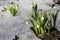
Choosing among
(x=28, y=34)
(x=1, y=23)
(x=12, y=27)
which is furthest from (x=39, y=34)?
→ (x=1, y=23)

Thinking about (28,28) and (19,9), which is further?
(19,9)

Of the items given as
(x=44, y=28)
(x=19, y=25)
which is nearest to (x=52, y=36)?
(x=44, y=28)

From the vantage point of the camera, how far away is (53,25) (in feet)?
10.3

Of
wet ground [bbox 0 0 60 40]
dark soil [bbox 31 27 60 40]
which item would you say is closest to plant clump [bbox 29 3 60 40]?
dark soil [bbox 31 27 60 40]

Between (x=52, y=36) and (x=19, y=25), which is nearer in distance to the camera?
(x=52, y=36)

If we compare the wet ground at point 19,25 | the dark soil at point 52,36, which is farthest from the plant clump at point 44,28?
the wet ground at point 19,25

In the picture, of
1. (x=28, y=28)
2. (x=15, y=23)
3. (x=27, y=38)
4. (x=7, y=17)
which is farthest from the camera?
(x=7, y=17)

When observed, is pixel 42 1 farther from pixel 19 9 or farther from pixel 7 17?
pixel 7 17

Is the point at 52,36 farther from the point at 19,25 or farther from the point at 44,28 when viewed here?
the point at 19,25

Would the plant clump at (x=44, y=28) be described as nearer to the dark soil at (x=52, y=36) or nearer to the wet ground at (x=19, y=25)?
the dark soil at (x=52, y=36)

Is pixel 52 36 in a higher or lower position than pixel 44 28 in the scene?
lower

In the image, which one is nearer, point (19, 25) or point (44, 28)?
point (44, 28)

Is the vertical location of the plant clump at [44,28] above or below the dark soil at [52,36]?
above

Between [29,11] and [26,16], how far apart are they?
1.00 feet
